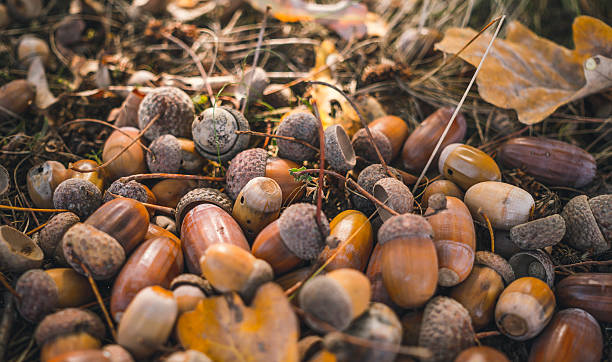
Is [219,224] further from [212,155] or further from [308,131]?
[308,131]

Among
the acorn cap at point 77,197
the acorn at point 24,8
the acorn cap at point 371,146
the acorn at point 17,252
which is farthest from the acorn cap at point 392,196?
the acorn at point 24,8

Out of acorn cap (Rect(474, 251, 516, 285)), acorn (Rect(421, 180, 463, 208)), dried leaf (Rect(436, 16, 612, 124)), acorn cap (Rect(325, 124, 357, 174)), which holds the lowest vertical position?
acorn cap (Rect(474, 251, 516, 285))

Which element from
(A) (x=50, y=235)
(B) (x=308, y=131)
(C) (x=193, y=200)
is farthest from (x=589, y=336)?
(A) (x=50, y=235)

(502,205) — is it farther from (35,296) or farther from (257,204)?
(35,296)

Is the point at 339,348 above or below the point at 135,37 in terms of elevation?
below

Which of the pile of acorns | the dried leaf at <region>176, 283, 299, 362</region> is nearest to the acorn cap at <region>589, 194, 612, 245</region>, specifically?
the pile of acorns

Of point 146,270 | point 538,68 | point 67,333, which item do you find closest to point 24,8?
point 146,270

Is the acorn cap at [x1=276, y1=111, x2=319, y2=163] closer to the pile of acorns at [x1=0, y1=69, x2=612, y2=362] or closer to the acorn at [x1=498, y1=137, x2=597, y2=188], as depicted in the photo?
the pile of acorns at [x1=0, y1=69, x2=612, y2=362]
